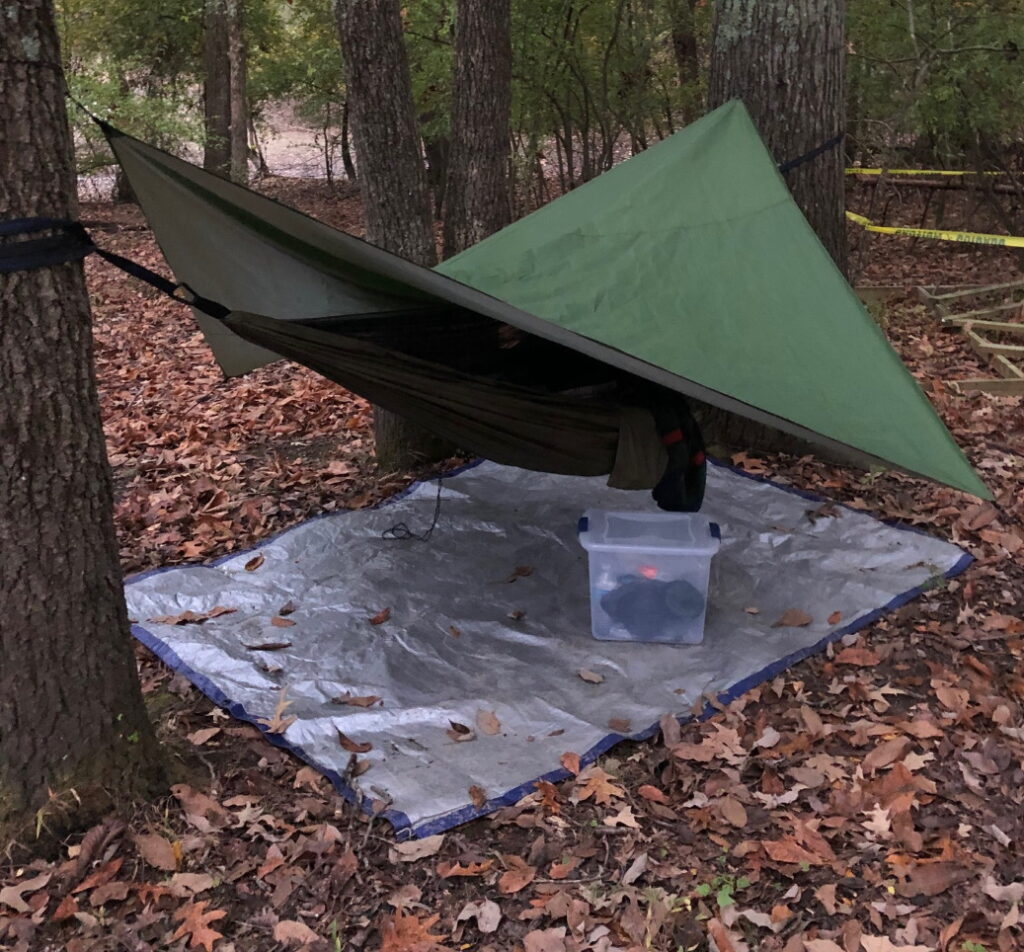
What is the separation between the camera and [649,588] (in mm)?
2555

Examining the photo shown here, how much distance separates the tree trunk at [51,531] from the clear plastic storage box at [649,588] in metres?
1.21

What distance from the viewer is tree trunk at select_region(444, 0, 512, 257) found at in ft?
14.1

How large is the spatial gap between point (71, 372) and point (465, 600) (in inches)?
56.3

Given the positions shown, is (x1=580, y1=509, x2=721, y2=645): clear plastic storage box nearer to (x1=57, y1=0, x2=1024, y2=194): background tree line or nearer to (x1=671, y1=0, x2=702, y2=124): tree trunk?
(x1=57, y1=0, x2=1024, y2=194): background tree line

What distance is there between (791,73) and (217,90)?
7.67 meters

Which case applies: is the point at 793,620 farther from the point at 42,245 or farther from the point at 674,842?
the point at 42,245

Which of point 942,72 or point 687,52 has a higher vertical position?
point 687,52

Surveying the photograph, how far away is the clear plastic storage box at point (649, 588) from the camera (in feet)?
8.26

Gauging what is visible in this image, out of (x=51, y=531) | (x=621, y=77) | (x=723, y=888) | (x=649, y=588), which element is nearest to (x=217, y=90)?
(x=621, y=77)

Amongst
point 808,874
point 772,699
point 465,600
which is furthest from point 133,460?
point 808,874

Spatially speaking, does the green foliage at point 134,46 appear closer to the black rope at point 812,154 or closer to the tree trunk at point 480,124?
the tree trunk at point 480,124

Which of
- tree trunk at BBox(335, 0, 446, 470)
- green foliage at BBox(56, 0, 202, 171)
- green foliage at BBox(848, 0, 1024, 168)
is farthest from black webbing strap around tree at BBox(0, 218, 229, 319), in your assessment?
green foliage at BBox(56, 0, 202, 171)

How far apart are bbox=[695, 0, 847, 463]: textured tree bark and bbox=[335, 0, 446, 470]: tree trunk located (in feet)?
3.72

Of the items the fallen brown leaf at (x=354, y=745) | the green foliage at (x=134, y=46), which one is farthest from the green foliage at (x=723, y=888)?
the green foliage at (x=134, y=46)
